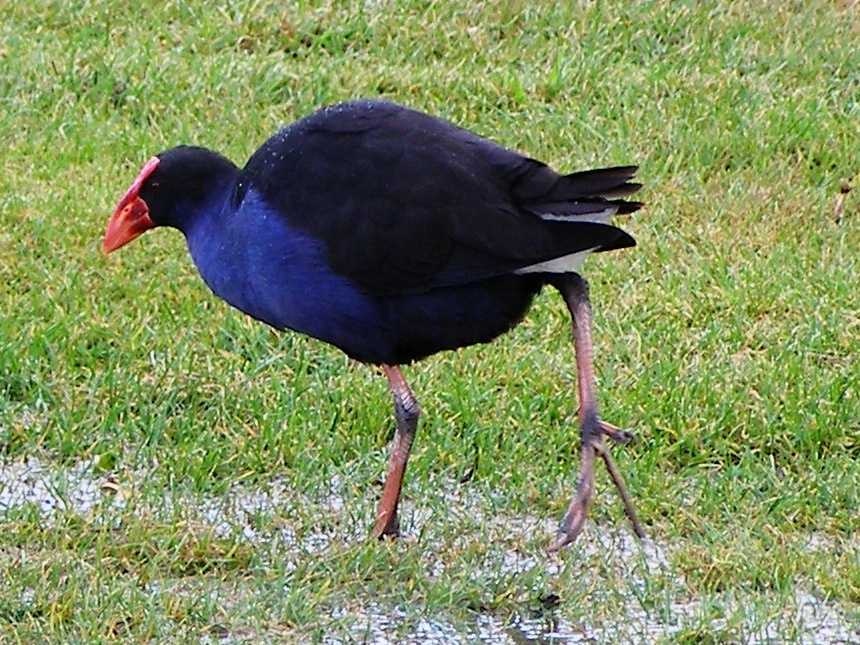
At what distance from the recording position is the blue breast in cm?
432

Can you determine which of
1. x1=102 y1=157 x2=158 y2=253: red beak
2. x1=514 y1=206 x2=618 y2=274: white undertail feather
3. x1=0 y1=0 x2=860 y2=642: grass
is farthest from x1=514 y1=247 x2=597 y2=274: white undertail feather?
x1=102 y1=157 x2=158 y2=253: red beak

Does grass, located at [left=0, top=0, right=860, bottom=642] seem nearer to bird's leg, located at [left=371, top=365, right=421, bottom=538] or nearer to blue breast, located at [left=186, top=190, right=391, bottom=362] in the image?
bird's leg, located at [left=371, top=365, right=421, bottom=538]

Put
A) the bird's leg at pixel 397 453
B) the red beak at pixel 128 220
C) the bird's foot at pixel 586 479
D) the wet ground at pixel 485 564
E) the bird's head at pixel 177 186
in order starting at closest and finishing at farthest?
the wet ground at pixel 485 564 → the bird's foot at pixel 586 479 → the bird's leg at pixel 397 453 → the bird's head at pixel 177 186 → the red beak at pixel 128 220

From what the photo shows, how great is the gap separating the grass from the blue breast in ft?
1.64

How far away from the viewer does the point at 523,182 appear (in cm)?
427

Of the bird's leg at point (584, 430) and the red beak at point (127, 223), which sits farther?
the red beak at point (127, 223)

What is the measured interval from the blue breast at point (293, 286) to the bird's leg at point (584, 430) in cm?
44

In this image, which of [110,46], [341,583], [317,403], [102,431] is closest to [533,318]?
[317,403]

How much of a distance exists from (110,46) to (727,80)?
8.47 ft

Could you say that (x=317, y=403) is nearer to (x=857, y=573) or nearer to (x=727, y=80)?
(x=857, y=573)

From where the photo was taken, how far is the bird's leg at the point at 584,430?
14.0 feet

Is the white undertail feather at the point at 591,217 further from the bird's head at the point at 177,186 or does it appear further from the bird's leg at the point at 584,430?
the bird's head at the point at 177,186

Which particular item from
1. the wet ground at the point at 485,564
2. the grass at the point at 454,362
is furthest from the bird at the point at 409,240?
the grass at the point at 454,362

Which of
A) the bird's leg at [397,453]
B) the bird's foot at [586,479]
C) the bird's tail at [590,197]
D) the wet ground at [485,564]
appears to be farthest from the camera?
the bird's leg at [397,453]
